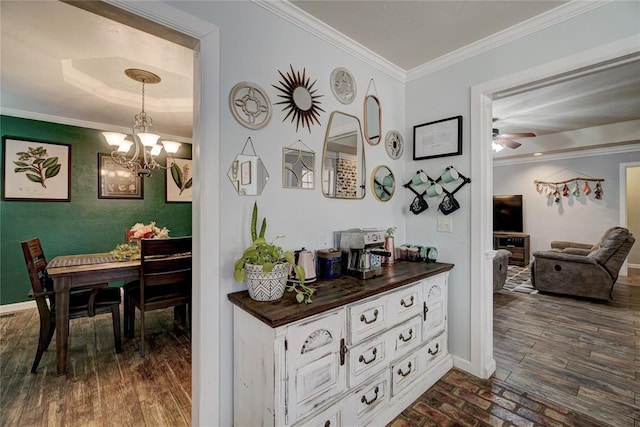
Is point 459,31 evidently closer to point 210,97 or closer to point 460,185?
point 460,185

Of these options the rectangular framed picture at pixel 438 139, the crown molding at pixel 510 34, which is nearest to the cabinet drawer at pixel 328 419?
the rectangular framed picture at pixel 438 139

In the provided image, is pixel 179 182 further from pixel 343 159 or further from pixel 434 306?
pixel 434 306

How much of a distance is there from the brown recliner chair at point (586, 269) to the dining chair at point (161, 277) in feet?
15.8

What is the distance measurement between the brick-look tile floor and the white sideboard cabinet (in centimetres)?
8

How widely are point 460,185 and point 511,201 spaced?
17.6 feet

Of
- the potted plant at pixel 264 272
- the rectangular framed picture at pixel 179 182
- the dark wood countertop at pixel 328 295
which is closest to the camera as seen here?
the dark wood countertop at pixel 328 295

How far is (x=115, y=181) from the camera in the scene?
4.05 meters

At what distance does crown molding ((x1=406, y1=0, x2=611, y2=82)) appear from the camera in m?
1.70

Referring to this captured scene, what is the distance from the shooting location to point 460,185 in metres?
2.20

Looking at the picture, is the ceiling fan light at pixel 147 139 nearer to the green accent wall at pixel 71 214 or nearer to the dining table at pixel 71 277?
the dining table at pixel 71 277

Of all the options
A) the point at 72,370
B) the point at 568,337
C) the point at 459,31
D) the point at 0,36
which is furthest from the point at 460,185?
the point at 0,36

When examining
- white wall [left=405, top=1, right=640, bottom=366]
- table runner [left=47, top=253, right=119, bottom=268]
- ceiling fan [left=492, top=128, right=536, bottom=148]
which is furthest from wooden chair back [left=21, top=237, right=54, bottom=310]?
ceiling fan [left=492, top=128, right=536, bottom=148]

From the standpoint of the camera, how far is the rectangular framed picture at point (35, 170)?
3.38m

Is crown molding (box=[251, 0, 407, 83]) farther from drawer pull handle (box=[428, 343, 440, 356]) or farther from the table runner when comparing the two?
the table runner
